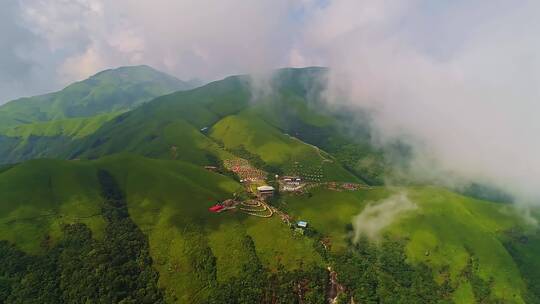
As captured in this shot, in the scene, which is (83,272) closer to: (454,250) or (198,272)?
(198,272)

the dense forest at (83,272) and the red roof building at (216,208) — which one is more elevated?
the red roof building at (216,208)

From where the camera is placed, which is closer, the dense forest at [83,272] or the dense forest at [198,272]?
the dense forest at [83,272]

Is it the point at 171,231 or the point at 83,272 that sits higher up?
the point at 171,231

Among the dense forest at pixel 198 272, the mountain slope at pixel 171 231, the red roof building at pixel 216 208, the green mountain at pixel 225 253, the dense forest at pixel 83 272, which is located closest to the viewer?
the dense forest at pixel 83 272

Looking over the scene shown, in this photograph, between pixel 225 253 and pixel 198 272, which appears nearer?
pixel 198 272

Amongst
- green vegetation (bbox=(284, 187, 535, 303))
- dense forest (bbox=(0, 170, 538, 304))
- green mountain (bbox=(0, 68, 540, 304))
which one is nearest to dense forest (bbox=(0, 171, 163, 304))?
dense forest (bbox=(0, 170, 538, 304))

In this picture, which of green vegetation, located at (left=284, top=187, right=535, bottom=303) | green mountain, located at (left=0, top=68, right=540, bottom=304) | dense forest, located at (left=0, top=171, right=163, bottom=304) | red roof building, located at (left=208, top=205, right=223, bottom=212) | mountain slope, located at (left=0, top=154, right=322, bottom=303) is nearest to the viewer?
dense forest, located at (left=0, top=171, right=163, bottom=304)

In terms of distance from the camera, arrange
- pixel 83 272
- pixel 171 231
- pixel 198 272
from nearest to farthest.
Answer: pixel 83 272 → pixel 198 272 → pixel 171 231

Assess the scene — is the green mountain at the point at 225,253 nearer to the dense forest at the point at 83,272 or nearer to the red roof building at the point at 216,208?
the dense forest at the point at 83,272

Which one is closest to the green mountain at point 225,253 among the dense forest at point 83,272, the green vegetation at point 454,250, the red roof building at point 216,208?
the dense forest at point 83,272

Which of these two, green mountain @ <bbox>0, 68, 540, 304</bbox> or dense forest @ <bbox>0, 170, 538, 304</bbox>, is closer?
dense forest @ <bbox>0, 170, 538, 304</bbox>

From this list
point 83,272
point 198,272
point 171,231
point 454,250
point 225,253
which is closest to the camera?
point 83,272

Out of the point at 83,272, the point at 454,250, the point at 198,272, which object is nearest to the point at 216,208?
the point at 198,272

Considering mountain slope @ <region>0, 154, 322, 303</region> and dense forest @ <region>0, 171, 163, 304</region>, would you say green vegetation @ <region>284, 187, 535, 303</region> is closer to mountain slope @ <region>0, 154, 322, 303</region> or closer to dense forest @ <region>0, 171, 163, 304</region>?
mountain slope @ <region>0, 154, 322, 303</region>
